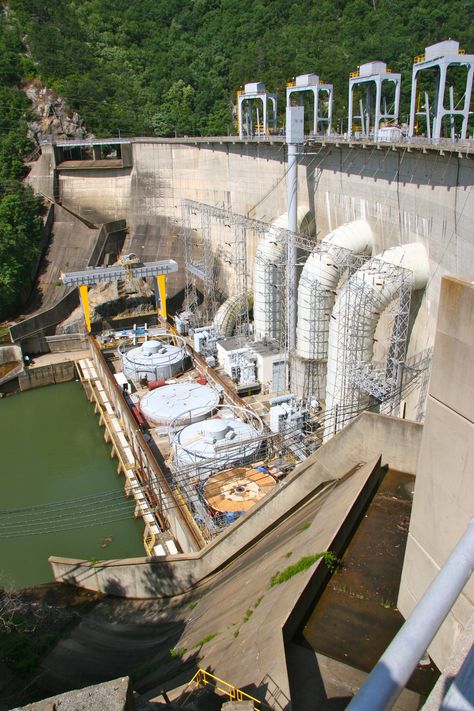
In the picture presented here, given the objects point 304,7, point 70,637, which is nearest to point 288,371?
point 70,637

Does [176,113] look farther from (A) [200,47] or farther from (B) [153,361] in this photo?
(B) [153,361]

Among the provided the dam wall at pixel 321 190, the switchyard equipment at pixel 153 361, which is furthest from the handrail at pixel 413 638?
the switchyard equipment at pixel 153 361

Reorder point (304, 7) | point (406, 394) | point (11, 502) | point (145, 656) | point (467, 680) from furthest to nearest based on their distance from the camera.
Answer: point (304, 7), point (11, 502), point (406, 394), point (145, 656), point (467, 680)

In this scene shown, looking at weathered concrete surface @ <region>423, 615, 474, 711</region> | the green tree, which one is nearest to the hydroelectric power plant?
weathered concrete surface @ <region>423, 615, 474, 711</region>

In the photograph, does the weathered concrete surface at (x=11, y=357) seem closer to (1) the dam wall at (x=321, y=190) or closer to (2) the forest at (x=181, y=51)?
(2) the forest at (x=181, y=51)

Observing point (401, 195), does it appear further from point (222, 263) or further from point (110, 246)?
point (110, 246)

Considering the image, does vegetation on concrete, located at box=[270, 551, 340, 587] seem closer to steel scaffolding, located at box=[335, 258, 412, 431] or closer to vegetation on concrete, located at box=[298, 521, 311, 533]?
vegetation on concrete, located at box=[298, 521, 311, 533]

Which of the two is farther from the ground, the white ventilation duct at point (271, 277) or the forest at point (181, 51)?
the forest at point (181, 51)
